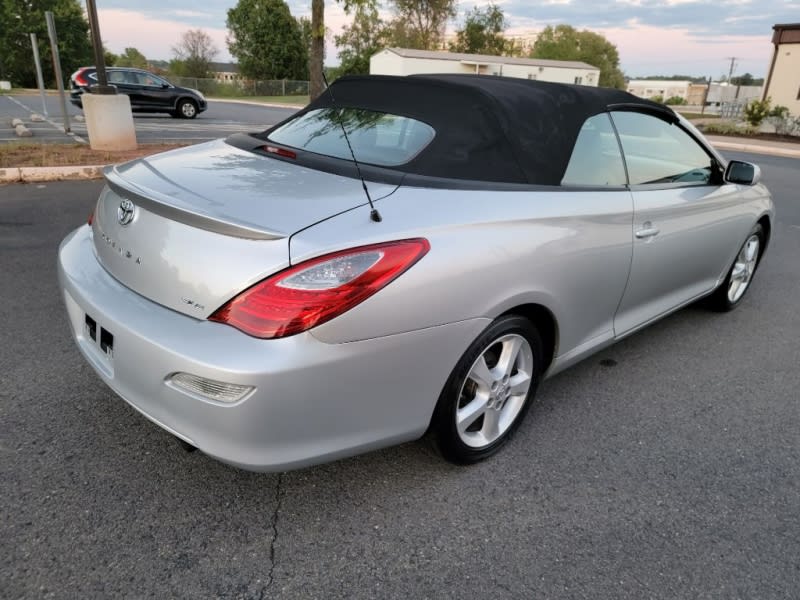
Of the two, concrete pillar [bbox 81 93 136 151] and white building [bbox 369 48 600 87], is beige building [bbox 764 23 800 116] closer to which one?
white building [bbox 369 48 600 87]

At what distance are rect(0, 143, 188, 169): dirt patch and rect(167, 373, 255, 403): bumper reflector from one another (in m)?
7.52

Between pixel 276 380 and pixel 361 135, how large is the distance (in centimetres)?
145

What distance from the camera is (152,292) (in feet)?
6.57

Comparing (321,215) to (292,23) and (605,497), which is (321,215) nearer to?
(605,497)

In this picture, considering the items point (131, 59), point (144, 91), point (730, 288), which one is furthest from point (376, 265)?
point (131, 59)

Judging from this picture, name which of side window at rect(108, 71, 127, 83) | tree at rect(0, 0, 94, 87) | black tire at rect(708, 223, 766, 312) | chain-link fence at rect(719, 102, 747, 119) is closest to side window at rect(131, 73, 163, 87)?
side window at rect(108, 71, 127, 83)

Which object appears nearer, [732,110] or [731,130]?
[731,130]

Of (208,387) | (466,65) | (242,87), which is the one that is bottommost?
(242,87)

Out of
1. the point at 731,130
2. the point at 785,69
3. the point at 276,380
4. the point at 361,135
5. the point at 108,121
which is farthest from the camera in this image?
the point at 785,69

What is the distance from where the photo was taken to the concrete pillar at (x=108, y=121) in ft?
30.3

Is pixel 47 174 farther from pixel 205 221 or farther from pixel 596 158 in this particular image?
pixel 596 158

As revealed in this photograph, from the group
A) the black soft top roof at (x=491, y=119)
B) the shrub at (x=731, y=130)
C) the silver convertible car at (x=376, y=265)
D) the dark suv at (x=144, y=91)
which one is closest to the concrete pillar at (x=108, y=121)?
the silver convertible car at (x=376, y=265)

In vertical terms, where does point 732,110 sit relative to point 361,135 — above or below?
below

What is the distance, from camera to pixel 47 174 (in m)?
7.66
